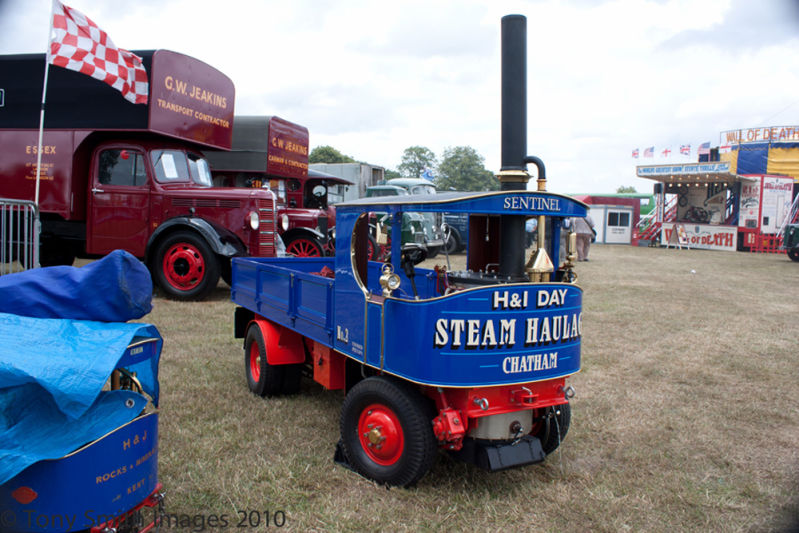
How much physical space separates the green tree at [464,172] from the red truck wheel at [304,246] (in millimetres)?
42242

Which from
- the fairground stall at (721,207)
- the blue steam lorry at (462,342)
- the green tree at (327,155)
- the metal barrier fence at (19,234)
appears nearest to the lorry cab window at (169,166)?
the metal barrier fence at (19,234)

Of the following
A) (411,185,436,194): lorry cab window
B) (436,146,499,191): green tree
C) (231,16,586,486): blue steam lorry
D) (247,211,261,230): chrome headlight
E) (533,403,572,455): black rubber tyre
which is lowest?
(533,403,572,455): black rubber tyre

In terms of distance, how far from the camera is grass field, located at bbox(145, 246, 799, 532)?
3.30m

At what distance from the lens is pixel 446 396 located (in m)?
3.44


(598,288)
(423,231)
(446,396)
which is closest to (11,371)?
(446,396)

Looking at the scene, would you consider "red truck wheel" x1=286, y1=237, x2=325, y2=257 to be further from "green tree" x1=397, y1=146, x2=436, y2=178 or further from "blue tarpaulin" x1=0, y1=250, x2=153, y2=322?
"green tree" x1=397, y1=146, x2=436, y2=178

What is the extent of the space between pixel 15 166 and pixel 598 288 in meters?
10.9

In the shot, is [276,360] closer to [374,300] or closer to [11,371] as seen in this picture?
[374,300]

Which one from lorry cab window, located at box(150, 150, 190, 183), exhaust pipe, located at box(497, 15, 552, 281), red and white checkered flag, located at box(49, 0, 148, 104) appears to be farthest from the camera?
lorry cab window, located at box(150, 150, 190, 183)

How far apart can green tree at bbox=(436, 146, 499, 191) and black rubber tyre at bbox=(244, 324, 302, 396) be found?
48.8 metres

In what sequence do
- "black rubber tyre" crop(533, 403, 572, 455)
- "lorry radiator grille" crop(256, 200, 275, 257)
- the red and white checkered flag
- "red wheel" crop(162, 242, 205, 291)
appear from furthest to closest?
"lorry radiator grille" crop(256, 200, 275, 257) → "red wheel" crop(162, 242, 205, 291) → the red and white checkered flag → "black rubber tyre" crop(533, 403, 572, 455)

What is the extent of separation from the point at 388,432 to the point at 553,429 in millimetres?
1145

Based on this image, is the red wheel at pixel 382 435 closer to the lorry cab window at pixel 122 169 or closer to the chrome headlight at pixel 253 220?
the chrome headlight at pixel 253 220

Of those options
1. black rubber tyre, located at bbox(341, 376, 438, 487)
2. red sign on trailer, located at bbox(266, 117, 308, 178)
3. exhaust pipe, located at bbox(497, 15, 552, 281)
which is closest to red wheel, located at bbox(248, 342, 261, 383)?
black rubber tyre, located at bbox(341, 376, 438, 487)
